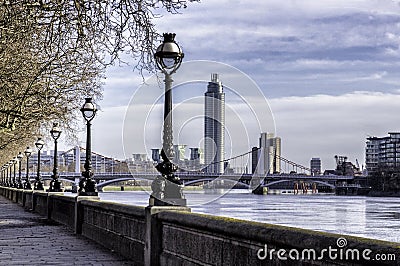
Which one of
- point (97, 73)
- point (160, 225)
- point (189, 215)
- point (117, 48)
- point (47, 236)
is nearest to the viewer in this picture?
point (189, 215)

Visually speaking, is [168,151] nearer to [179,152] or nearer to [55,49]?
[179,152]

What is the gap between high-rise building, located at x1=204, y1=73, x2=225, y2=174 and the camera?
14.3 metres

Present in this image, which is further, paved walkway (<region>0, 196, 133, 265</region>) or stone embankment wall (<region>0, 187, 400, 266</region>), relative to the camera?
paved walkway (<region>0, 196, 133, 265</region>)

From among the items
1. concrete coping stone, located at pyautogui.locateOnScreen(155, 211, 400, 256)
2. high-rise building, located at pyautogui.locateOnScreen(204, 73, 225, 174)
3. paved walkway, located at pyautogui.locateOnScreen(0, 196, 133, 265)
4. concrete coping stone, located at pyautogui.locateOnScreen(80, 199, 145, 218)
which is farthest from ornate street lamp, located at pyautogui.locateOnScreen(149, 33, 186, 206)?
paved walkway, located at pyautogui.locateOnScreen(0, 196, 133, 265)

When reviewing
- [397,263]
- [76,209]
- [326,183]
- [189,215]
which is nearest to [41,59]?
[76,209]

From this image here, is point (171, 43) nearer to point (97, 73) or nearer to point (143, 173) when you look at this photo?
point (143, 173)

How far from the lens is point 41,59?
28.1 metres

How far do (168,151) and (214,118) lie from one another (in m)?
1.46

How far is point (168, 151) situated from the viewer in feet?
43.9

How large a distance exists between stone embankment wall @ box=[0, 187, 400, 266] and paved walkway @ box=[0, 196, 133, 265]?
1.41 feet

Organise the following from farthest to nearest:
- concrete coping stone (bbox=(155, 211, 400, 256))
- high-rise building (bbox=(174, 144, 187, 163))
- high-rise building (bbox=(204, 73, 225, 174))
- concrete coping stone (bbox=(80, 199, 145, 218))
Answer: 1. high-rise building (bbox=(174, 144, 187, 163))
2. high-rise building (bbox=(204, 73, 225, 174))
3. concrete coping stone (bbox=(80, 199, 145, 218))
4. concrete coping stone (bbox=(155, 211, 400, 256))

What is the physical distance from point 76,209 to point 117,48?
7.41 meters

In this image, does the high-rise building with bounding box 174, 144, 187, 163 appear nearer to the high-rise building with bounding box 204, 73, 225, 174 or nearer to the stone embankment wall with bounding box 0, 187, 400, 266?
the high-rise building with bounding box 204, 73, 225, 174

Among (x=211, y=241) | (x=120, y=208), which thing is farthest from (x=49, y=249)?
(x=211, y=241)
